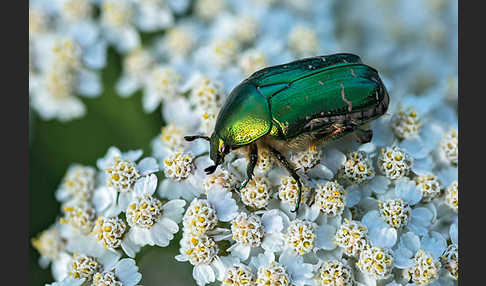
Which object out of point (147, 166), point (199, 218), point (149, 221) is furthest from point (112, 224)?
point (199, 218)

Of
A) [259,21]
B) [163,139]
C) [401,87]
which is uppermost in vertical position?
[259,21]

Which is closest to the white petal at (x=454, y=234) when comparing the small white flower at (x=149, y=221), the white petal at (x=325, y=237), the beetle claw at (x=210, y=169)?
the white petal at (x=325, y=237)

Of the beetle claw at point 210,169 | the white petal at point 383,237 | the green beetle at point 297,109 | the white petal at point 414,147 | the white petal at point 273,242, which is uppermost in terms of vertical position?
the green beetle at point 297,109

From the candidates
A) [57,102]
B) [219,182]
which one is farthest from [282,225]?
[57,102]

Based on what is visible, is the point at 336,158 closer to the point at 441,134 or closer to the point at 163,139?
the point at 441,134

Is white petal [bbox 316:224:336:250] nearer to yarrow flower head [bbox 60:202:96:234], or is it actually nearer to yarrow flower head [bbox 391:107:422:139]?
yarrow flower head [bbox 391:107:422:139]

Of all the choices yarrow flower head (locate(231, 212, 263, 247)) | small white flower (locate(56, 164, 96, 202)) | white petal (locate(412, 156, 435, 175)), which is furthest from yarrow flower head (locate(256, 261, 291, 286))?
small white flower (locate(56, 164, 96, 202))

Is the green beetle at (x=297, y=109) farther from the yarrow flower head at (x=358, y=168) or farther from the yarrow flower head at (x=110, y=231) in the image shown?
the yarrow flower head at (x=110, y=231)
